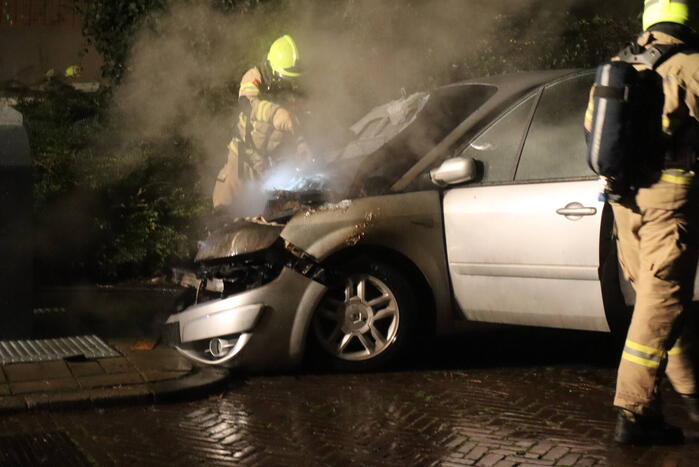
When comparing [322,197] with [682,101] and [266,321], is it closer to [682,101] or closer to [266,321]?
[266,321]

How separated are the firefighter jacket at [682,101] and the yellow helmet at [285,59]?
3348 millimetres

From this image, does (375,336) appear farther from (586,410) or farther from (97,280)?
(97,280)

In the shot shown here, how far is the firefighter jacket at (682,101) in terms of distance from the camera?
4402mm

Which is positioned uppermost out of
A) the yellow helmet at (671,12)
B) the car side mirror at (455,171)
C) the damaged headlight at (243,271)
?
the yellow helmet at (671,12)

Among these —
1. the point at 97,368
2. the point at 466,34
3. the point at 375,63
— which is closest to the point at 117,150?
the point at 375,63

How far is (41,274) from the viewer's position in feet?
31.1

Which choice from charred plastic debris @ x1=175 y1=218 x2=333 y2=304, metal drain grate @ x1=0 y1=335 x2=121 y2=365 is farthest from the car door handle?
metal drain grate @ x1=0 y1=335 x2=121 y2=365

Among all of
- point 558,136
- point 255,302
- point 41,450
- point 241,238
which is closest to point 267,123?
point 241,238

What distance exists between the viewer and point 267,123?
739cm

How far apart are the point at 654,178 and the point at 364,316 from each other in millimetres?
2050

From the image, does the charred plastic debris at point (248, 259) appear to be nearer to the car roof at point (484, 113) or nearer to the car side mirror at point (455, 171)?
the car roof at point (484, 113)

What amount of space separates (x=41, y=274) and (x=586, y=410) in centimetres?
580

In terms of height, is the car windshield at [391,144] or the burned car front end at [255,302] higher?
the car windshield at [391,144]

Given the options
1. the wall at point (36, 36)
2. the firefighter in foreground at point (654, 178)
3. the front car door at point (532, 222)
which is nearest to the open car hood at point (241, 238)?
the front car door at point (532, 222)
